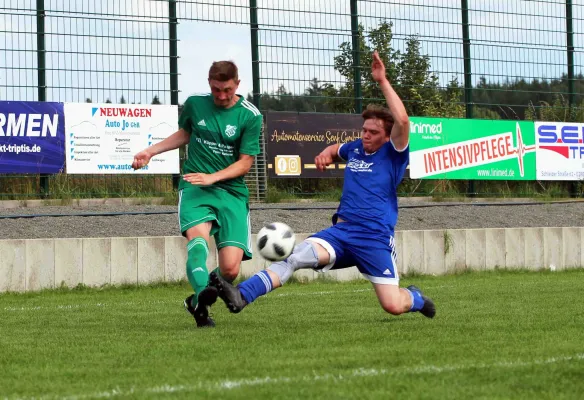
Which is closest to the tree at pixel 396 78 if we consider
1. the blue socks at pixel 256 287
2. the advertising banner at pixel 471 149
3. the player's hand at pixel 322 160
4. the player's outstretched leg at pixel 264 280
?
the advertising banner at pixel 471 149

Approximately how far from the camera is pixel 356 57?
66.1 feet

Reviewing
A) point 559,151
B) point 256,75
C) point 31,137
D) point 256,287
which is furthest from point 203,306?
point 559,151

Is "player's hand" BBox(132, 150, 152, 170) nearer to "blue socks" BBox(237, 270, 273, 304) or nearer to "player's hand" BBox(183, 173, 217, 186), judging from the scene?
"player's hand" BBox(183, 173, 217, 186)

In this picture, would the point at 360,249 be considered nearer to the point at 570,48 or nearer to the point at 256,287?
the point at 256,287

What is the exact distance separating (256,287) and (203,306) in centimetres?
44

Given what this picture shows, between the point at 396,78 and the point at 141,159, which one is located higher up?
the point at 396,78

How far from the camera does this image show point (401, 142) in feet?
A: 26.7

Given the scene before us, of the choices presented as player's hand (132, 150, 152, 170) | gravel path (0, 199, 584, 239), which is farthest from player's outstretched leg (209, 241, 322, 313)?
gravel path (0, 199, 584, 239)

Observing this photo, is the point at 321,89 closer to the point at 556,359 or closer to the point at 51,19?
the point at 51,19

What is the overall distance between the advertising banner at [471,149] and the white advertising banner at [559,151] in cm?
22

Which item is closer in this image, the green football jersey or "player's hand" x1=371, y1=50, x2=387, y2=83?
"player's hand" x1=371, y1=50, x2=387, y2=83

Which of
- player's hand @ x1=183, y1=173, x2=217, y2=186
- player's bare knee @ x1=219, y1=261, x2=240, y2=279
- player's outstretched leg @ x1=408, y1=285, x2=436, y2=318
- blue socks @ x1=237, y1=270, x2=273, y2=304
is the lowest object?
player's outstretched leg @ x1=408, y1=285, x2=436, y2=318

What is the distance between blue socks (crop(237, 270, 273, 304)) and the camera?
7.70 meters

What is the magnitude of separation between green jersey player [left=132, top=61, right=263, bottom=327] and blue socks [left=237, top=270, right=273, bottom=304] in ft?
1.64
